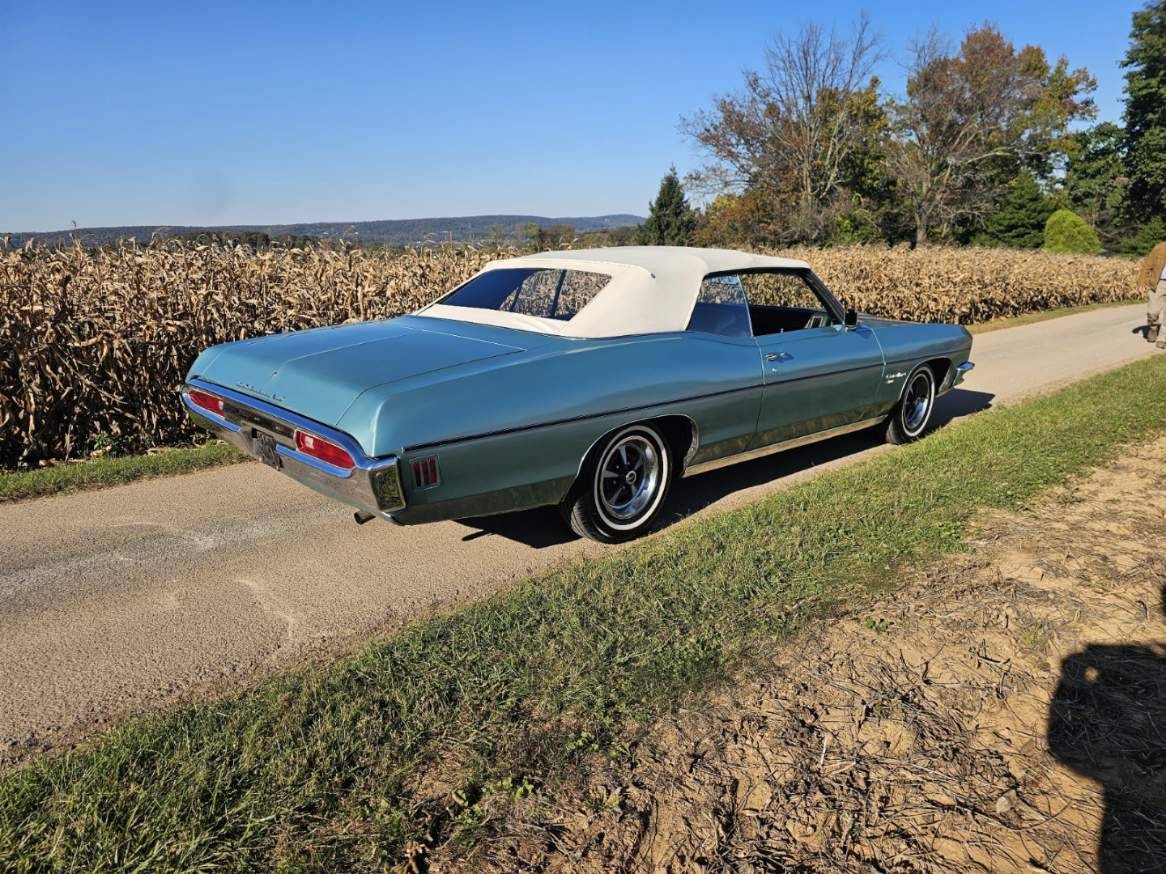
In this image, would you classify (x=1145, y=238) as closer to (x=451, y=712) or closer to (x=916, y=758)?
(x=916, y=758)

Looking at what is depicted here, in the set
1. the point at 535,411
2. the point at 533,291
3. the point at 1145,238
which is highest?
the point at 533,291

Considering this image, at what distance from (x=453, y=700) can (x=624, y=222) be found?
40939 mm

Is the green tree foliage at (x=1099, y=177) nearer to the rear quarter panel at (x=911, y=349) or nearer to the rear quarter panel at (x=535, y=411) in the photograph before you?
the rear quarter panel at (x=911, y=349)

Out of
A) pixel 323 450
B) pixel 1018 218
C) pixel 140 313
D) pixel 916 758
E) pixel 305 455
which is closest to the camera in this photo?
pixel 916 758

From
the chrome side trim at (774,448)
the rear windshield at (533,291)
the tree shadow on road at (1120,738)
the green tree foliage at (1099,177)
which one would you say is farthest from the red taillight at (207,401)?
the green tree foliage at (1099,177)

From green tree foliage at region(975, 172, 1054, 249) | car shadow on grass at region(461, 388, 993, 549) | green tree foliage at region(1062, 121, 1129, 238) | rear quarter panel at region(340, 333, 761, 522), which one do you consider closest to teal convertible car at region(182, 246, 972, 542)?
rear quarter panel at region(340, 333, 761, 522)

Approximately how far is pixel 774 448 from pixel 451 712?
3235 millimetres

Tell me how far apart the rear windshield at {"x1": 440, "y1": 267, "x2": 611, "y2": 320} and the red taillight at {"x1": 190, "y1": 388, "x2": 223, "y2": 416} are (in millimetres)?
1616

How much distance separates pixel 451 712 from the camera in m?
2.79

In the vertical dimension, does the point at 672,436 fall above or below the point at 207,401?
below

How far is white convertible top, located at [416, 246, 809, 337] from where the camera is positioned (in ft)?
15.0

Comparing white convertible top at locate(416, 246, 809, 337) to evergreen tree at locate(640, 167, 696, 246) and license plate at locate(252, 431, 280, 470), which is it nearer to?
license plate at locate(252, 431, 280, 470)

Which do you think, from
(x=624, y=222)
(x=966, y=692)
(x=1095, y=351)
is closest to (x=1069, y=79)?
(x=624, y=222)

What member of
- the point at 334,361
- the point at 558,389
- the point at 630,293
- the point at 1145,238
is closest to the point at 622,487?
the point at 558,389
